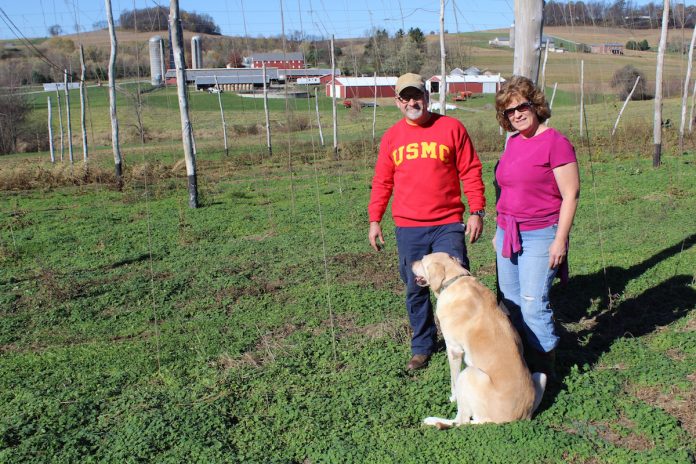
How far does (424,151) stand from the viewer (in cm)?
431

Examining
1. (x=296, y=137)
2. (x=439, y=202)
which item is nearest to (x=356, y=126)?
(x=296, y=137)

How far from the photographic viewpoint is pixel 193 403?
14.6ft

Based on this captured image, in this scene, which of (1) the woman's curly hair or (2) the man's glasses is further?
(2) the man's glasses

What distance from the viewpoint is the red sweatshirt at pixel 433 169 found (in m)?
4.30

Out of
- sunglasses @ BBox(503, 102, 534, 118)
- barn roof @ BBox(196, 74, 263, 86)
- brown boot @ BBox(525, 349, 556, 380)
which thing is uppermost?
barn roof @ BBox(196, 74, 263, 86)

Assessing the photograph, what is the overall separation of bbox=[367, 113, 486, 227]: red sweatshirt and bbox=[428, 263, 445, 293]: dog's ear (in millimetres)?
486

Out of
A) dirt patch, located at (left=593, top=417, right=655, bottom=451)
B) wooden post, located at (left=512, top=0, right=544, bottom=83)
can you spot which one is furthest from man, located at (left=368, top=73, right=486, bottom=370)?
dirt patch, located at (left=593, top=417, right=655, bottom=451)

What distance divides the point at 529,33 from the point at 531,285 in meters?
2.26

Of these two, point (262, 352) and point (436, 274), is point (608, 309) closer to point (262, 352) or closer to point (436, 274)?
point (436, 274)

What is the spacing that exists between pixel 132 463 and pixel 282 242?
6.11 meters

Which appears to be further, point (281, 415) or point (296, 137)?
point (296, 137)

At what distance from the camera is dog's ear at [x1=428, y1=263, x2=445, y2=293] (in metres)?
3.98

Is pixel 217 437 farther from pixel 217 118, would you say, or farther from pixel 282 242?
pixel 217 118

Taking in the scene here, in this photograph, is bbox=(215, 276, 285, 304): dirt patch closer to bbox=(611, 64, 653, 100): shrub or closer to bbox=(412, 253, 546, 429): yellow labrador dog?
bbox=(412, 253, 546, 429): yellow labrador dog
